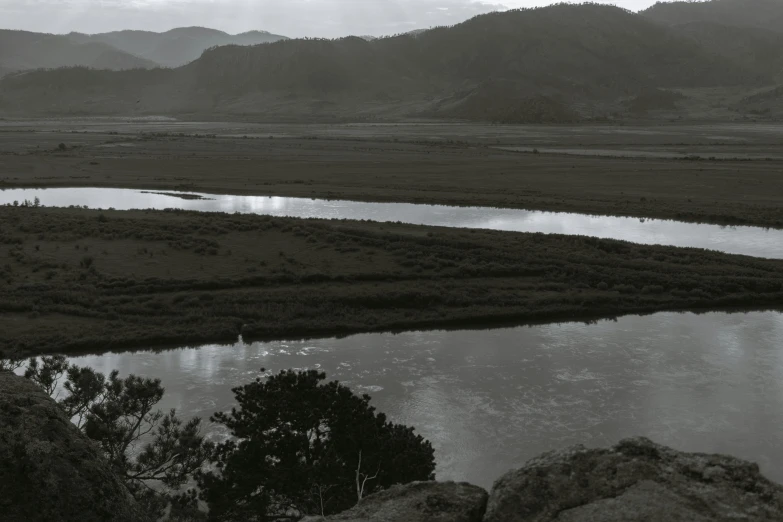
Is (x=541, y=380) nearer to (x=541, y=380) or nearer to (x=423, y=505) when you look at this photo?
(x=541, y=380)

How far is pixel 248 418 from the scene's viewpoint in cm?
1344

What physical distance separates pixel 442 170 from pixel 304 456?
62.3m

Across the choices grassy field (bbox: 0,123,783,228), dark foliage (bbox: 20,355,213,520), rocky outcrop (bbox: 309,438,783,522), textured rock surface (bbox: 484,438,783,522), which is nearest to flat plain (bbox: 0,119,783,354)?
grassy field (bbox: 0,123,783,228)

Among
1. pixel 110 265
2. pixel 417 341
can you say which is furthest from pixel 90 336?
pixel 417 341

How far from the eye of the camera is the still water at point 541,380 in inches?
727

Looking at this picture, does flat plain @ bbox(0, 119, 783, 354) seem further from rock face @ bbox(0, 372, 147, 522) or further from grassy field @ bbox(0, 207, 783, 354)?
rock face @ bbox(0, 372, 147, 522)

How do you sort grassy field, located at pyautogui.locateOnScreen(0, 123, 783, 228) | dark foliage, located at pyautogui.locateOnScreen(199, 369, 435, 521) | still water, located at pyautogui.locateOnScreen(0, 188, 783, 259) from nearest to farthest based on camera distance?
1. dark foliage, located at pyautogui.locateOnScreen(199, 369, 435, 521)
2. still water, located at pyautogui.locateOnScreen(0, 188, 783, 259)
3. grassy field, located at pyautogui.locateOnScreen(0, 123, 783, 228)

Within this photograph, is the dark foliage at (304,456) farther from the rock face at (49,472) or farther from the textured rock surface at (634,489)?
the textured rock surface at (634,489)

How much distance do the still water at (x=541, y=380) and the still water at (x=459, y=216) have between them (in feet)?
46.5

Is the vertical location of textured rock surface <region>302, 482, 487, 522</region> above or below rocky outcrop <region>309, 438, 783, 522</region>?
below

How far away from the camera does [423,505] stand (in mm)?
6445

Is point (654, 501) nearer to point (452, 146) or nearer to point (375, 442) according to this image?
point (375, 442)

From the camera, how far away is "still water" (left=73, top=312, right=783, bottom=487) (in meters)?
18.5

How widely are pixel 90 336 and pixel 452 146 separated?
7939 cm
